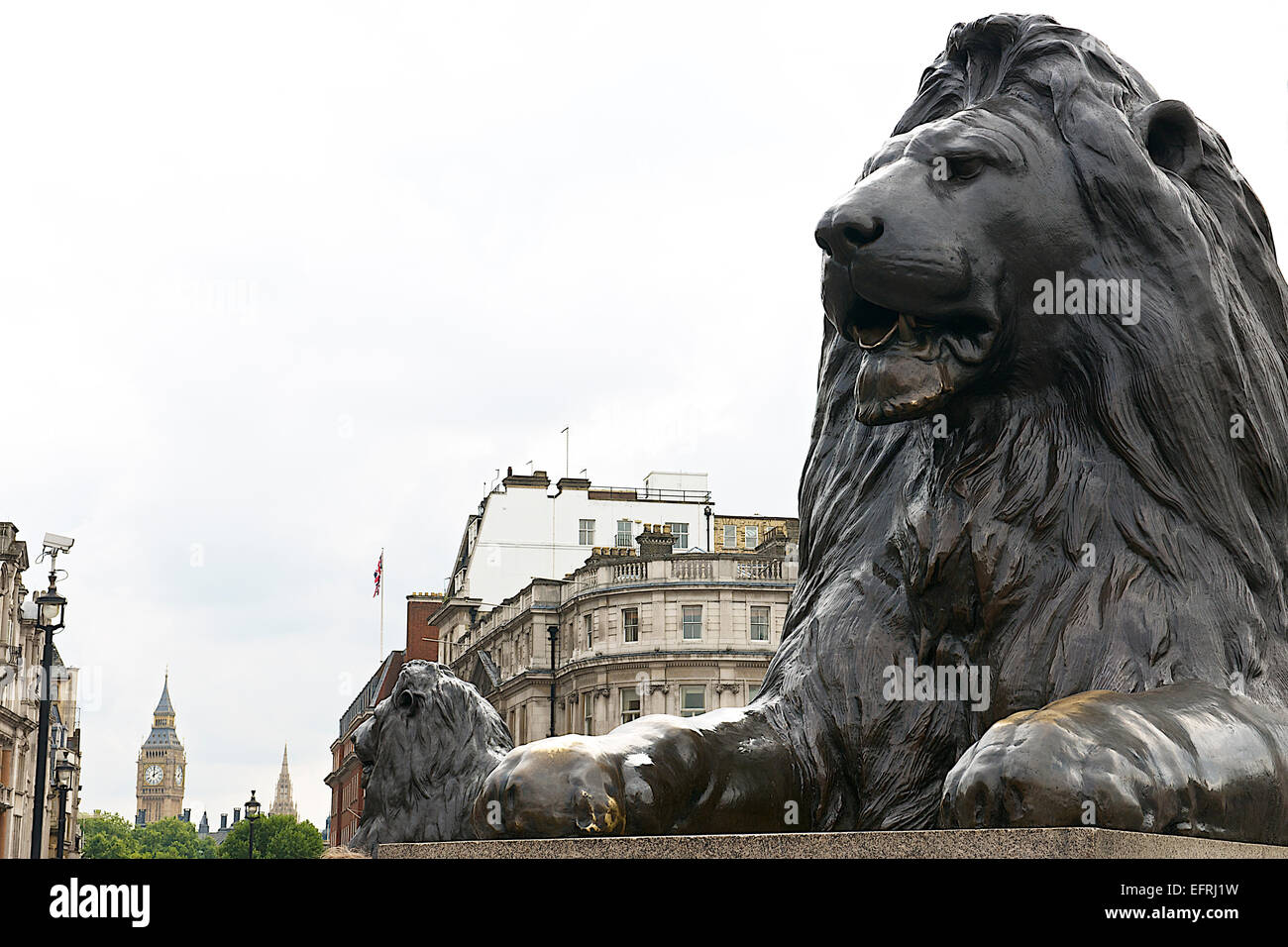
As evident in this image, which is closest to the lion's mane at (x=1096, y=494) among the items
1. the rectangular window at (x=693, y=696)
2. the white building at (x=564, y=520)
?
the rectangular window at (x=693, y=696)

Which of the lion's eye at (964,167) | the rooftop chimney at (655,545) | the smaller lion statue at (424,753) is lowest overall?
the smaller lion statue at (424,753)

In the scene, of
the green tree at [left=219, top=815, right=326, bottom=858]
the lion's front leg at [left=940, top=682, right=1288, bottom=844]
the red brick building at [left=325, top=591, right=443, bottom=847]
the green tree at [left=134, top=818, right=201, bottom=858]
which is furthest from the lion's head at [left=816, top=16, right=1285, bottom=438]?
the green tree at [left=134, top=818, right=201, bottom=858]

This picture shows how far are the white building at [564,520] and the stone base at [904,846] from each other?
6255cm

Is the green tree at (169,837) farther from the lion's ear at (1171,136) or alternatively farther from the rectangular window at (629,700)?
the lion's ear at (1171,136)

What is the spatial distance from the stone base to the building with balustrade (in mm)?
44043

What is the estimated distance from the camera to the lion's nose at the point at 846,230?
2641mm

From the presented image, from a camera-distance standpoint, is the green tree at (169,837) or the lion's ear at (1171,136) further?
the green tree at (169,837)

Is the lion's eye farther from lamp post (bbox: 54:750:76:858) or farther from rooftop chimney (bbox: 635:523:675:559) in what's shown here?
rooftop chimney (bbox: 635:523:675:559)

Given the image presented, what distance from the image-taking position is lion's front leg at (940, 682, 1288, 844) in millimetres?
2092

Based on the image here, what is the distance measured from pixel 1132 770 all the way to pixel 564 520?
2550 inches

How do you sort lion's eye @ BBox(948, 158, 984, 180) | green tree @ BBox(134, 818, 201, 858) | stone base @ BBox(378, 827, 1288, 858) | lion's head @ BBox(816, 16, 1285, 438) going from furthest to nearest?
green tree @ BBox(134, 818, 201, 858), lion's eye @ BBox(948, 158, 984, 180), lion's head @ BBox(816, 16, 1285, 438), stone base @ BBox(378, 827, 1288, 858)

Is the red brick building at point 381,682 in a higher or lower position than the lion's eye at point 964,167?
higher

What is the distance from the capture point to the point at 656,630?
49844 millimetres

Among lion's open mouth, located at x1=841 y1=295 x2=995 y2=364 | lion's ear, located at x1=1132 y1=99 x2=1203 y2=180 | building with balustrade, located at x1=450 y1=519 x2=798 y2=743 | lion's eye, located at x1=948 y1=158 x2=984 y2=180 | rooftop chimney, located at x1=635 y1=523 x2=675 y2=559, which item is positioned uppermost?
rooftop chimney, located at x1=635 y1=523 x2=675 y2=559
